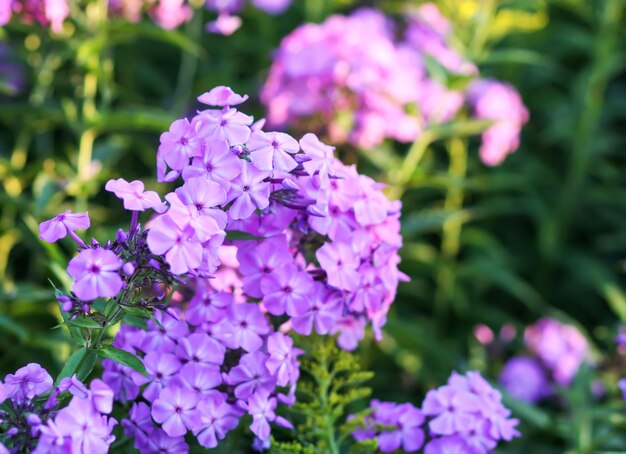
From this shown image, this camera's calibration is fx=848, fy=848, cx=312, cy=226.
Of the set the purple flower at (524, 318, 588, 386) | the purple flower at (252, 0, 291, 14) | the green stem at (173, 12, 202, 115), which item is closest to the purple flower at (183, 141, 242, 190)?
the green stem at (173, 12, 202, 115)

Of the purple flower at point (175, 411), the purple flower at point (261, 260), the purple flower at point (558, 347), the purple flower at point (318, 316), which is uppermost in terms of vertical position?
the purple flower at point (558, 347)

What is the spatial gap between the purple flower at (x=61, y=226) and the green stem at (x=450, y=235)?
232 cm

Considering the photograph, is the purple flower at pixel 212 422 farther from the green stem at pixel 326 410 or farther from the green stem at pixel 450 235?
the green stem at pixel 450 235

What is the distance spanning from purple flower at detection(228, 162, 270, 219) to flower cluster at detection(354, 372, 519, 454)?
56cm

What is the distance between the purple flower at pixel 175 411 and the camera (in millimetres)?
1510

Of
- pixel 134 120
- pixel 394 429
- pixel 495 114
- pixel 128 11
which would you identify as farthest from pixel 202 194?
pixel 495 114

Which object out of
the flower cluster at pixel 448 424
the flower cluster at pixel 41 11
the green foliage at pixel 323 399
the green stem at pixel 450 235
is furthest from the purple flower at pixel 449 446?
the green stem at pixel 450 235

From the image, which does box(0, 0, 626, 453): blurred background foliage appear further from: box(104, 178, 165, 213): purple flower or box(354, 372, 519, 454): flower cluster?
box(104, 178, 165, 213): purple flower

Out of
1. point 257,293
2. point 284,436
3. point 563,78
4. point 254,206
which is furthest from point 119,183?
point 563,78

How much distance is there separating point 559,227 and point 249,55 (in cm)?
186

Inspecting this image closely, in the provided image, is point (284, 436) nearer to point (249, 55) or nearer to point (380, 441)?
point (380, 441)

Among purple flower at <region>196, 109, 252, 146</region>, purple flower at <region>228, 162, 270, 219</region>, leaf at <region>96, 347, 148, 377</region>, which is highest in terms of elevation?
purple flower at <region>196, 109, 252, 146</region>

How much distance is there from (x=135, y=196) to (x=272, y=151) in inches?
10.5

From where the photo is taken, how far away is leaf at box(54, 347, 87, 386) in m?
1.43
